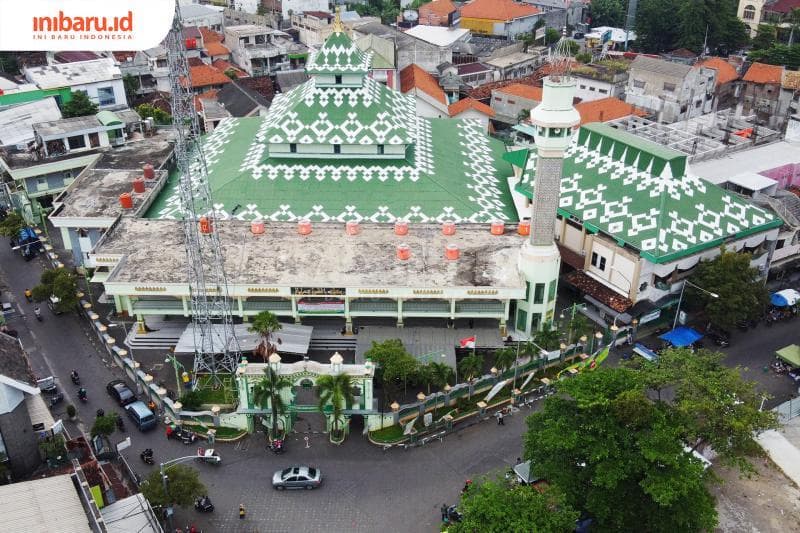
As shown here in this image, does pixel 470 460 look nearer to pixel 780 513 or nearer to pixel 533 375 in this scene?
pixel 533 375

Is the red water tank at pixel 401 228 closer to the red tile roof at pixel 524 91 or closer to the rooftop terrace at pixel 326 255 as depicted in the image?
the rooftop terrace at pixel 326 255

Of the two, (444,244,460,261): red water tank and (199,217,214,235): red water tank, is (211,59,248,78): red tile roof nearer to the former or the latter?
(199,217,214,235): red water tank

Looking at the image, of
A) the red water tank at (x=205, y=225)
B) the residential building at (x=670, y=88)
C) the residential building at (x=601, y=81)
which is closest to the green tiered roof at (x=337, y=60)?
the red water tank at (x=205, y=225)

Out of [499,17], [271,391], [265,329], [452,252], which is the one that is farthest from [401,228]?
[499,17]

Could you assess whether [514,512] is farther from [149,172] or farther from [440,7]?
[440,7]

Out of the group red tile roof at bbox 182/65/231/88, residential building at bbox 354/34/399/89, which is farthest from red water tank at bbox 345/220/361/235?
red tile roof at bbox 182/65/231/88

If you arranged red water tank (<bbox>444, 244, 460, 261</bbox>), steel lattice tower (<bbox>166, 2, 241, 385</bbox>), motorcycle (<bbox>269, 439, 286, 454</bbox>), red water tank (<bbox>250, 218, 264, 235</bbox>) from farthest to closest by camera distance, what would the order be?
1. red water tank (<bbox>250, 218, 264, 235</bbox>)
2. red water tank (<bbox>444, 244, 460, 261</bbox>)
3. motorcycle (<bbox>269, 439, 286, 454</bbox>)
4. steel lattice tower (<bbox>166, 2, 241, 385</bbox>)

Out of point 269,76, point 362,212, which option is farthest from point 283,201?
point 269,76
